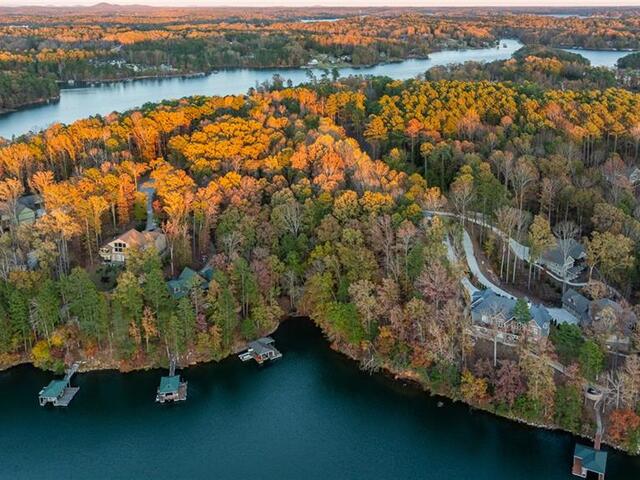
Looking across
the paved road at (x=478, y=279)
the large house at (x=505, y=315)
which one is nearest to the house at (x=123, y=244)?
the paved road at (x=478, y=279)

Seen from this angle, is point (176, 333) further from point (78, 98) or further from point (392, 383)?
point (78, 98)

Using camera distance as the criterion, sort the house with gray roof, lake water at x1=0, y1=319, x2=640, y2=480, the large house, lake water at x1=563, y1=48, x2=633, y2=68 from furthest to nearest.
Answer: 1. lake water at x1=563, y1=48, x2=633, y2=68
2. the large house
3. the house with gray roof
4. lake water at x1=0, y1=319, x2=640, y2=480

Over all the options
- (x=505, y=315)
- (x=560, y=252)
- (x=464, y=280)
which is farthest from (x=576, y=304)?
(x=464, y=280)

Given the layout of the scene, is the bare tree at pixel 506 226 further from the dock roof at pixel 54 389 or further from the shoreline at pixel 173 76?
the shoreline at pixel 173 76

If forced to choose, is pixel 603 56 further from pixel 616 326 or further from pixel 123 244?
pixel 123 244

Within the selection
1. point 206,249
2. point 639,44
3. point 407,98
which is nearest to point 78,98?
point 407,98

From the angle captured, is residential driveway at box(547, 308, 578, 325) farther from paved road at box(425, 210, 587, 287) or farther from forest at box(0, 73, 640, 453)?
paved road at box(425, 210, 587, 287)

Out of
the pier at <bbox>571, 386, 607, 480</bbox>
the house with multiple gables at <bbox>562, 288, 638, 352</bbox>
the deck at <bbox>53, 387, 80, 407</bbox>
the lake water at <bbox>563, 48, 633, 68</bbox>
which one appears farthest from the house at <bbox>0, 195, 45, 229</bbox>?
the lake water at <bbox>563, 48, 633, 68</bbox>
